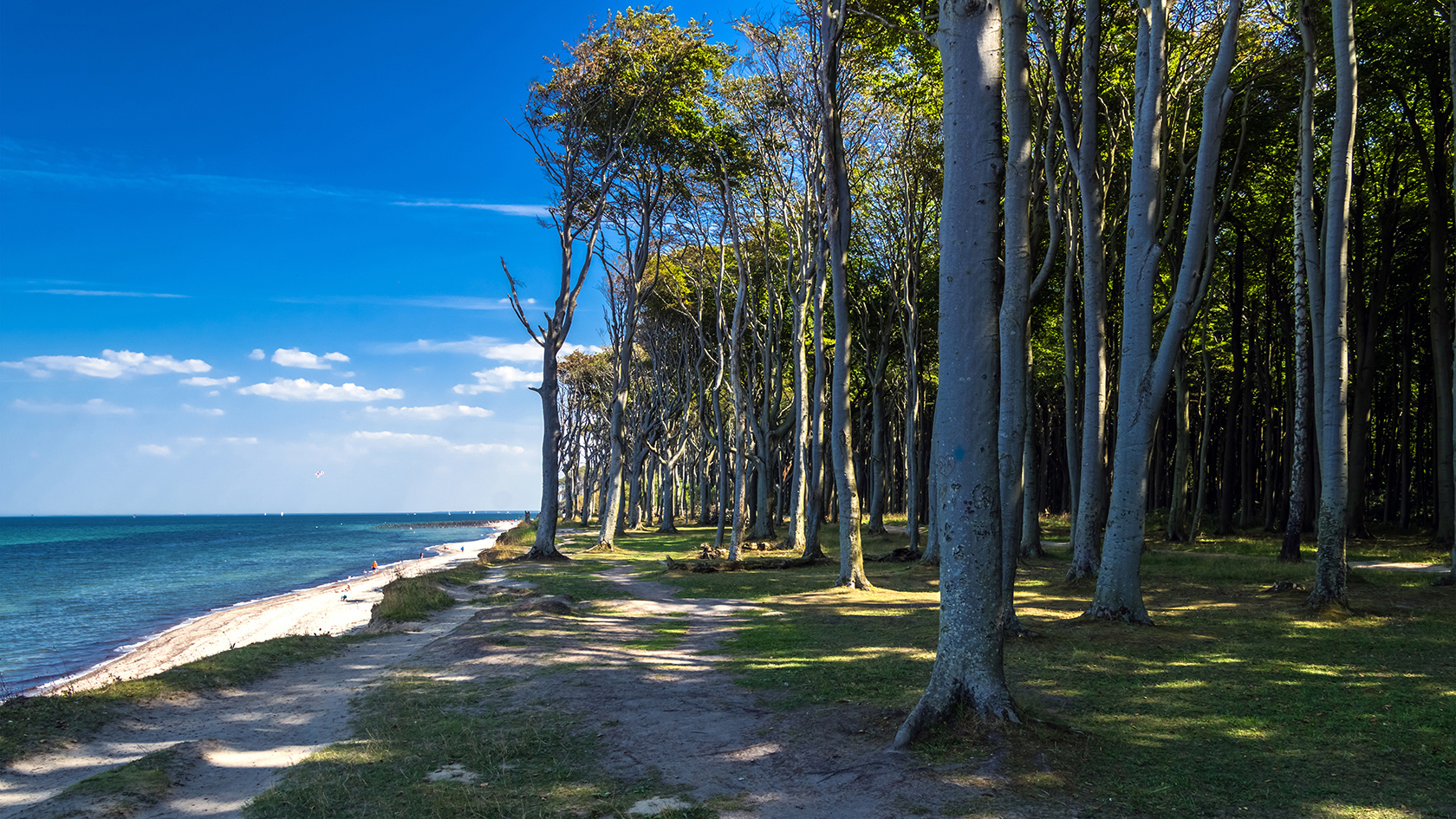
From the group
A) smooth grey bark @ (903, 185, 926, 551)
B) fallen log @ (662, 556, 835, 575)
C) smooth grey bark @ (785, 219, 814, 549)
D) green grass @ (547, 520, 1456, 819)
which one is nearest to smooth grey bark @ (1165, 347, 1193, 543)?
smooth grey bark @ (903, 185, 926, 551)

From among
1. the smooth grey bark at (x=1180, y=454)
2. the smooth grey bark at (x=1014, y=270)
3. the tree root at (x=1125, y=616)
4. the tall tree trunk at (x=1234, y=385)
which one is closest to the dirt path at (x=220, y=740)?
the smooth grey bark at (x=1014, y=270)

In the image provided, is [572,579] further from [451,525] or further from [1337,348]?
[451,525]

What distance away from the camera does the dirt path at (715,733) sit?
16.6 ft

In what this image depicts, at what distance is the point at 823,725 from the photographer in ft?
21.5

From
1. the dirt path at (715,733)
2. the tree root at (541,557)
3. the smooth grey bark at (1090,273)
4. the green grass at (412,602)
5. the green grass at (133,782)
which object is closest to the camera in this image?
the dirt path at (715,733)

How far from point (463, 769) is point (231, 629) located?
16911 millimetres

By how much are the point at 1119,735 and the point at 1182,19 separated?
633 inches

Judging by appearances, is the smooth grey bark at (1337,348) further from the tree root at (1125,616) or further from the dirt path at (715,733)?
the dirt path at (715,733)

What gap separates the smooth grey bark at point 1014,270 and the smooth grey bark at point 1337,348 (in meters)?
4.46

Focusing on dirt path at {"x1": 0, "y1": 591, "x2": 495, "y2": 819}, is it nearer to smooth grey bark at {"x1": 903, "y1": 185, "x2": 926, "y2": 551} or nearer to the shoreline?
the shoreline

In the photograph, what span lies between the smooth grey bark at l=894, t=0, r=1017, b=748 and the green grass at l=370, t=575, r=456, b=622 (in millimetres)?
11371

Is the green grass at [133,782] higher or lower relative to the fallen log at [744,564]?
higher

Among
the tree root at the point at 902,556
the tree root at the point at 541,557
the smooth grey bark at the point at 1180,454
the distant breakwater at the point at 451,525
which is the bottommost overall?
the distant breakwater at the point at 451,525

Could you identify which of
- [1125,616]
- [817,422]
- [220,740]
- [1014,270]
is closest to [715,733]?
[220,740]
